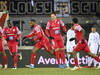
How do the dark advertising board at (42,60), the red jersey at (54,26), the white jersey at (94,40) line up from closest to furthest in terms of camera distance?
the red jersey at (54,26) < the white jersey at (94,40) < the dark advertising board at (42,60)

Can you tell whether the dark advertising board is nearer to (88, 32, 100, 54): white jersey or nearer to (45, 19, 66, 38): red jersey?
(88, 32, 100, 54): white jersey

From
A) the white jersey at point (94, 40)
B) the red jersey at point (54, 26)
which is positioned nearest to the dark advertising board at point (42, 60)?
the white jersey at point (94, 40)

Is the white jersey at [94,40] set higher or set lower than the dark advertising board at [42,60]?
higher

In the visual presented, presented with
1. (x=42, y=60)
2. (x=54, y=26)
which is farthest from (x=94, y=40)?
(x=42, y=60)

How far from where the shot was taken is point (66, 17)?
65.9 ft

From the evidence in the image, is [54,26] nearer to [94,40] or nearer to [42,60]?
[94,40]

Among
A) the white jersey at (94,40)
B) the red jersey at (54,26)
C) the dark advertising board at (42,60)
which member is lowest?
the dark advertising board at (42,60)

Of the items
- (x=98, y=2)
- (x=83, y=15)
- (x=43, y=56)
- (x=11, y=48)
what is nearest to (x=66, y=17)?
(x=83, y=15)

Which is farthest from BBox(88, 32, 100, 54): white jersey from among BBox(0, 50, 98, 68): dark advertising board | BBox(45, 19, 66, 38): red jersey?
BBox(45, 19, 66, 38): red jersey

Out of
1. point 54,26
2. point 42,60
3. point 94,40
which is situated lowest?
point 42,60

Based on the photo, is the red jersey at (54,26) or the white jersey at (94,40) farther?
the white jersey at (94,40)

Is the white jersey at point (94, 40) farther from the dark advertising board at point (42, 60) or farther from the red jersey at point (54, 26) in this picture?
the red jersey at point (54, 26)

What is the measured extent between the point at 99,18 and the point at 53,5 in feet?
8.73

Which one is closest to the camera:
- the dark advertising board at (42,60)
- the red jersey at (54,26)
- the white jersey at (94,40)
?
the red jersey at (54,26)
